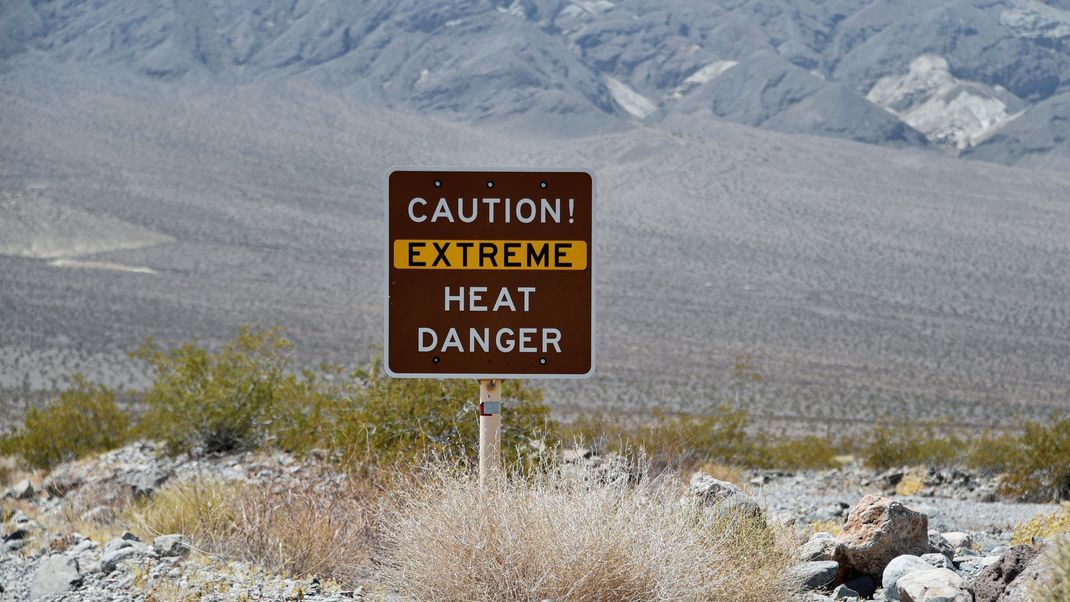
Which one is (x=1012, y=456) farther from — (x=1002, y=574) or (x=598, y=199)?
(x=598, y=199)

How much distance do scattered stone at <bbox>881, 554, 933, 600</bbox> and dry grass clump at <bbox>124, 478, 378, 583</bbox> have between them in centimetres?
262

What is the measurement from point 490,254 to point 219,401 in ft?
40.9

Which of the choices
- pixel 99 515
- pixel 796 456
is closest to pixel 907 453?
pixel 796 456

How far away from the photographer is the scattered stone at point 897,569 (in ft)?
20.8

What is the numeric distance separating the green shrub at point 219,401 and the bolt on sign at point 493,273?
12.0 meters

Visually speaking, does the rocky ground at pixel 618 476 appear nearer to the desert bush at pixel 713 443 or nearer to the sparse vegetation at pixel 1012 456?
the desert bush at pixel 713 443

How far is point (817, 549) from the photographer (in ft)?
22.6

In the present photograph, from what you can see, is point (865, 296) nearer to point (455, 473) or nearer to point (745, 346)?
point (745, 346)

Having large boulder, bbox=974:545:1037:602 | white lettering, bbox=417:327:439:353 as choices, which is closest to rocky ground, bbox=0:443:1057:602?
large boulder, bbox=974:545:1037:602

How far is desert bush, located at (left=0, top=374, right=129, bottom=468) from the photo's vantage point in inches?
820

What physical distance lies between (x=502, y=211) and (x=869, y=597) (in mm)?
2815

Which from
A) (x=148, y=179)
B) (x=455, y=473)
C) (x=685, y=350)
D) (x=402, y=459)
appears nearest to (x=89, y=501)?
(x=402, y=459)

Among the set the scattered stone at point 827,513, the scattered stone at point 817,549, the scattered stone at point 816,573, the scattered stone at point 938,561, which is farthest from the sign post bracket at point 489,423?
the scattered stone at point 827,513

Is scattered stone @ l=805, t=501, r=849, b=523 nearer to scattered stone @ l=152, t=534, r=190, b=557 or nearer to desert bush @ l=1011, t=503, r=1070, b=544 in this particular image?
desert bush @ l=1011, t=503, r=1070, b=544
